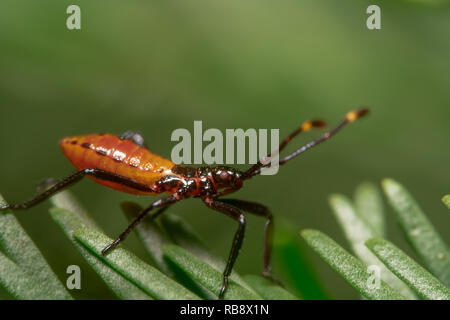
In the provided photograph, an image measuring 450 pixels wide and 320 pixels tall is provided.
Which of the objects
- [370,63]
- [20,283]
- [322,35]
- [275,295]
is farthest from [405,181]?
[20,283]

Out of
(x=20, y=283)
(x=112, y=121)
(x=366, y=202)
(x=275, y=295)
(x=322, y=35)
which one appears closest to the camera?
(x=20, y=283)

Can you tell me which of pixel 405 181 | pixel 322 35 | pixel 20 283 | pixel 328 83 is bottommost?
pixel 405 181

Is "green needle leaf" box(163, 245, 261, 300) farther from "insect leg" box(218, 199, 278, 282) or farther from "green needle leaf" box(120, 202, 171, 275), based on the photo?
"insect leg" box(218, 199, 278, 282)

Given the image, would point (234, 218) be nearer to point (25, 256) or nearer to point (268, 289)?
point (268, 289)

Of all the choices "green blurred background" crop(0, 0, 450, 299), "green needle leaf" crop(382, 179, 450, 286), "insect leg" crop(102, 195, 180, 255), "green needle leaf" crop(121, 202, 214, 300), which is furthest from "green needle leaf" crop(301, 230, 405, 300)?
"green blurred background" crop(0, 0, 450, 299)

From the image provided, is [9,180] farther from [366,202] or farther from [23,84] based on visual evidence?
[366,202]

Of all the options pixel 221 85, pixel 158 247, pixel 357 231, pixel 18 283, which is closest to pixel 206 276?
pixel 158 247
